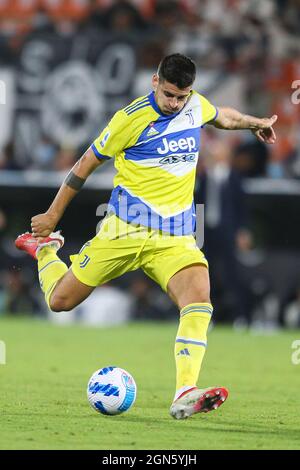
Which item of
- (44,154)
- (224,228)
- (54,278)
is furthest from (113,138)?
(44,154)

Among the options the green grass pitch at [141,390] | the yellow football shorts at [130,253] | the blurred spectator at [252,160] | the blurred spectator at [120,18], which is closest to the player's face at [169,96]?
the yellow football shorts at [130,253]

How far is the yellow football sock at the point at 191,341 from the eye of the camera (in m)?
7.22

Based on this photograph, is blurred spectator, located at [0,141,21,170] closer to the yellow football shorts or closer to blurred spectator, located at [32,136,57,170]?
blurred spectator, located at [32,136,57,170]

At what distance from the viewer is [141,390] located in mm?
8844

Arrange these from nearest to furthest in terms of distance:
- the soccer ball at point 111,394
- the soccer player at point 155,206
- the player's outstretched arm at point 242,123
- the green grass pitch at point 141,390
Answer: the green grass pitch at point 141,390 < the soccer ball at point 111,394 < the soccer player at point 155,206 < the player's outstretched arm at point 242,123

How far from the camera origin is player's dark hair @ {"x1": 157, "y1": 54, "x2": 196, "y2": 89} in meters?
7.21

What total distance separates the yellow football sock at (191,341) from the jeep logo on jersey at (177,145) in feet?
3.63

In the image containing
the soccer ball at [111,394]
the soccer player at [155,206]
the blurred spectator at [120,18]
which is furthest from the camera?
the blurred spectator at [120,18]

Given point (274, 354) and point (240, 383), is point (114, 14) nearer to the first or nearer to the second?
point (274, 354)

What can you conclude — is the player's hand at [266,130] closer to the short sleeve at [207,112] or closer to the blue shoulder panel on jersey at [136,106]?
the short sleeve at [207,112]

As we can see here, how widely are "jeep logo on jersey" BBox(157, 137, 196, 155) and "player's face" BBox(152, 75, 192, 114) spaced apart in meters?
0.22

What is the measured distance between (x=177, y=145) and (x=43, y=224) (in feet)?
3.63

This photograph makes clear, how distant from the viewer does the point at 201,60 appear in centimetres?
1681

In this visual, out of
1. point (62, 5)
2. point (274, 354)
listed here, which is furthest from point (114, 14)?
point (274, 354)
